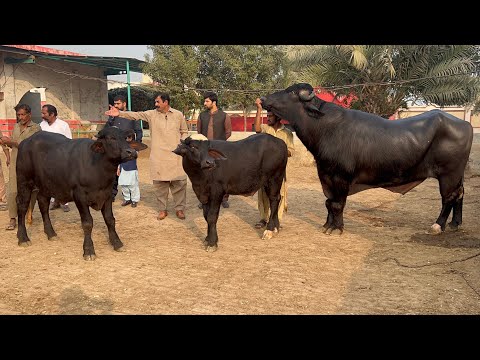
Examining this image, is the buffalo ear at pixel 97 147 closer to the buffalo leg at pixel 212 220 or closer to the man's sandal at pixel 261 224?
the buffalo leg at pixel 212 220

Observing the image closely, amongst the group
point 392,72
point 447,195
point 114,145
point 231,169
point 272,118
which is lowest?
point 447,195

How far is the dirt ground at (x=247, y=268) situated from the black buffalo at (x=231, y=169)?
0.49 meters

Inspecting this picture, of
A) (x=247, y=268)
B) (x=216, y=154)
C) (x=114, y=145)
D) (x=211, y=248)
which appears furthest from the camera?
(x=211, y=248)

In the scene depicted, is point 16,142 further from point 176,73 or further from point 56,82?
point 176,73

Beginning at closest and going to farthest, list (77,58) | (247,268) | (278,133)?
(247,268)
(278,133)
(77,58)

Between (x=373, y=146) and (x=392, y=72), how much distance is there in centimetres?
782

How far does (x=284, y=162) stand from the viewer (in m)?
5.57

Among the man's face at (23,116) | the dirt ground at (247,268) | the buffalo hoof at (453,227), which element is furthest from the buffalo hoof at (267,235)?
the man's face at (23,116)

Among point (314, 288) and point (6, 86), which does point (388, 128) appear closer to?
point (314, 288)

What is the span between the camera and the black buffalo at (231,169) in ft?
16.1

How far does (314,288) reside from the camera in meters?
3.92

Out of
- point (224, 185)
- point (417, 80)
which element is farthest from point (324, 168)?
point (417, 80)

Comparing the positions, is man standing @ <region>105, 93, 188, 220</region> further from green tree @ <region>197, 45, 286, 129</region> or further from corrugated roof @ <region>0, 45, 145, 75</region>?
green tree @ <region>197, 45, 286, 129</region>

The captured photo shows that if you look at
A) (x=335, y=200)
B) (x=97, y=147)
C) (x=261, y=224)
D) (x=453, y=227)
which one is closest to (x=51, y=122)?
(x=97, y=147)
